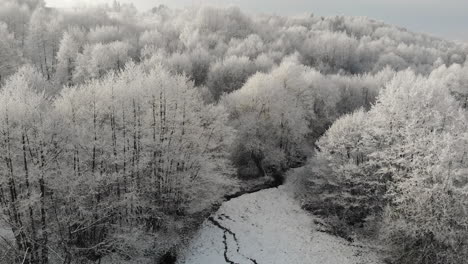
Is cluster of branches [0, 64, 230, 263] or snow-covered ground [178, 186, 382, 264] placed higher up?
cluster of branches [0, 64, 230, 263]

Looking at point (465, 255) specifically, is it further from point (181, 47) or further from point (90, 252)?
point (181, 47)

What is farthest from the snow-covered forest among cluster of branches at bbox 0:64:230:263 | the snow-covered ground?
the snow-covered ground

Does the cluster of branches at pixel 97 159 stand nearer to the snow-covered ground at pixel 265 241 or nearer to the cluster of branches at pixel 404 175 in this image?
the snow-covered ground at pixel 265 241

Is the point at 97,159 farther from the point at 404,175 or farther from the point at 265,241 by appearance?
the point at 404,175

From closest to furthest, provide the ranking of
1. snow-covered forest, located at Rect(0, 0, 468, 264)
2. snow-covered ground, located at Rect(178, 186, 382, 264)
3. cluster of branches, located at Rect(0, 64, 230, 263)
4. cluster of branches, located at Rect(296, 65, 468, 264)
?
cluster of branches, located at Rect(0, 64, 230, 263) → snow-covered forest, located at Rect(0, 0, 468, 264) → cluster of branches, located at Rect(296, 65, 468, 264) → snow-covered ground, located at Rect(178, 186, 382, 264)

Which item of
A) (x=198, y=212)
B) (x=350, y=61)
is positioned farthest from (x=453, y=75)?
(x=198, y=212)

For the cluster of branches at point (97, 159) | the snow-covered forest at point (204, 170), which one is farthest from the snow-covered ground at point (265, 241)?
the cluster of branches at point (97, 159)

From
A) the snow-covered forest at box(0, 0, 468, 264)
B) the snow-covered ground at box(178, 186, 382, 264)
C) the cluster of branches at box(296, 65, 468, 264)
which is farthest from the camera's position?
the snow-covered ground at box(178, 186, 382, 264)

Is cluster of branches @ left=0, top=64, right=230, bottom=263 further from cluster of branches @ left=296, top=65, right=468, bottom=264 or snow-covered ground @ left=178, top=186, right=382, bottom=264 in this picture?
cluster of branches @ left=296, top=65, right=468, bottom=264

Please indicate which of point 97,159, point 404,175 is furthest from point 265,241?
point 97,159
